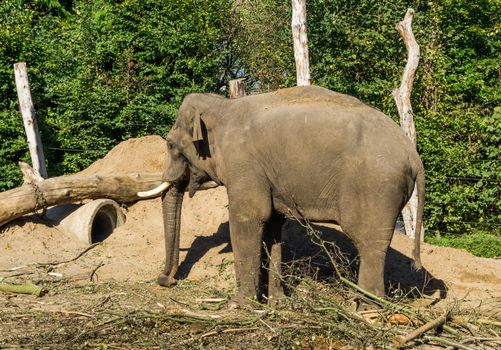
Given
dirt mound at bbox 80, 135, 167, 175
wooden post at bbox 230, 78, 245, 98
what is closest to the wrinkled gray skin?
wooden post at bbox 230, 78, 245, 98

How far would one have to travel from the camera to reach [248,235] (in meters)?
9.59

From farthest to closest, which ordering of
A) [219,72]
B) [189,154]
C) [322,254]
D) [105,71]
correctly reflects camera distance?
[219,72] → [105,71] → [322,254] → [189,154]

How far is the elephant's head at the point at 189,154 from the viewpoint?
404 inches

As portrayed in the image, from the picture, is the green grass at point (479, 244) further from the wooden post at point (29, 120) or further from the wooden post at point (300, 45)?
the wooden post at point (29, 120)

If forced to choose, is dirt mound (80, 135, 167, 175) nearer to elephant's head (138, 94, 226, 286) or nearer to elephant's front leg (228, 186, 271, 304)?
elephant's head (138, 94, 226, 286)

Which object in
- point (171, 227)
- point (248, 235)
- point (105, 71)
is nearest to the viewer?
point (248, 235)

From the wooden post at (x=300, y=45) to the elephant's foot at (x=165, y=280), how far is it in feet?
20.0

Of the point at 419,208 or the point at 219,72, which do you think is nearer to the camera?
the point at 419,208

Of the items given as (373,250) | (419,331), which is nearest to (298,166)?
(373,250)

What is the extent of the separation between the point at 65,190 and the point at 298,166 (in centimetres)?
501

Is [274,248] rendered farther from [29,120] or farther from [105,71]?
[105,71]

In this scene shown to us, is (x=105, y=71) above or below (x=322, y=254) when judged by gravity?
above

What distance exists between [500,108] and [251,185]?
411 inches

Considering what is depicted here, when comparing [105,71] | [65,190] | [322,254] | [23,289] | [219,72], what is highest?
[105,71]
